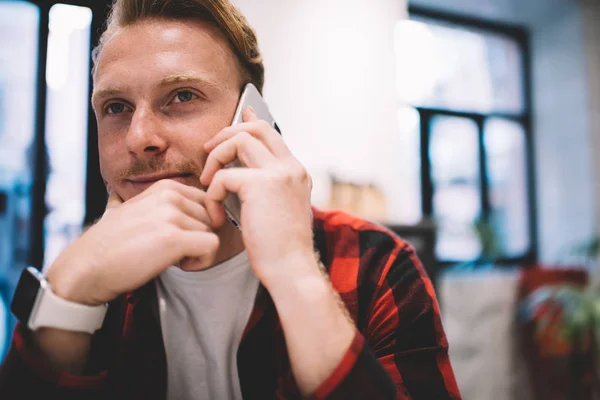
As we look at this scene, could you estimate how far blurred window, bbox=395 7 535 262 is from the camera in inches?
116

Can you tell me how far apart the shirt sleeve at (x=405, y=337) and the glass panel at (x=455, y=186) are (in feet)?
7.35

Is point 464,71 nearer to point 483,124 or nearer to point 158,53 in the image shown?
point 483,124

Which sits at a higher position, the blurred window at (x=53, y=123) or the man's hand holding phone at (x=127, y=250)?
the blurred window at (x=53, y=123)

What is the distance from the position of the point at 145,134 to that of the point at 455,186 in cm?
281

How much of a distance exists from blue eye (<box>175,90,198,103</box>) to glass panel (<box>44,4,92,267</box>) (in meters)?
0.13

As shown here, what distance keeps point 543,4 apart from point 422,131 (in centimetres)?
154

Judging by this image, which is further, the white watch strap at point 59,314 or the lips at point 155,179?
the lips at point 155,179

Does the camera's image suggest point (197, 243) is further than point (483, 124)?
No

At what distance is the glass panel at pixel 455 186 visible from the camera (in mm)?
3006

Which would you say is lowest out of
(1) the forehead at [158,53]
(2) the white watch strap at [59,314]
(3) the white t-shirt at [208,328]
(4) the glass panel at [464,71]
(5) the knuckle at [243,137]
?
(3) the white t-shirt at [208,328]

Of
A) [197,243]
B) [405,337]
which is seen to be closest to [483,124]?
[405,337]

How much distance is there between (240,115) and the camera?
0.70 meters

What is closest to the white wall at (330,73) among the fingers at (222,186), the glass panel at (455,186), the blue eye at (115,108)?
the fingers at (222,186)

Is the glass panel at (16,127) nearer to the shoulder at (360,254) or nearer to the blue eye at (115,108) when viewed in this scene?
the blue eye at (115,108)
